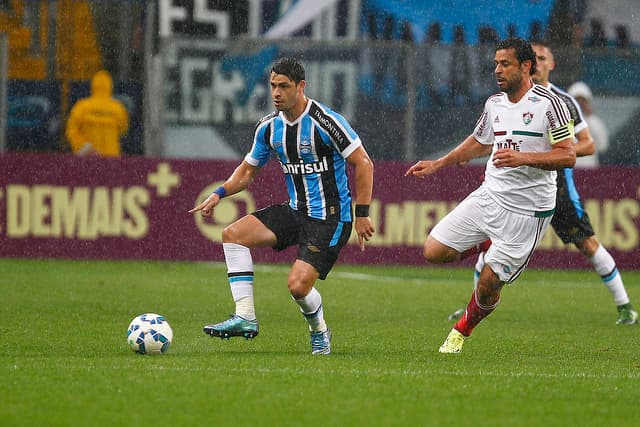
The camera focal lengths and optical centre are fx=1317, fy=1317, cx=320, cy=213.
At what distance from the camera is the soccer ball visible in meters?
8.41

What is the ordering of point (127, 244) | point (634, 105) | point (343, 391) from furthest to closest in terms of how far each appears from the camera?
1. point (634, 105)
2. point (127, 244)
3. point (343, 391)

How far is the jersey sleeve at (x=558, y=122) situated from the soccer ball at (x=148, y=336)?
284cm

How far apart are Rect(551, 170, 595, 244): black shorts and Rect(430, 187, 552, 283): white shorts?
2.11 metres

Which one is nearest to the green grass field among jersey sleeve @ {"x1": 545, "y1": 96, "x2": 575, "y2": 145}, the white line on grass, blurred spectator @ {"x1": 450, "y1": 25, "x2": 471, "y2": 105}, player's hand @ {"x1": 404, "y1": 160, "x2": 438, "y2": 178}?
the white line on grass

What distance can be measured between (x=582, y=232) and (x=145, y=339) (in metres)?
4.59

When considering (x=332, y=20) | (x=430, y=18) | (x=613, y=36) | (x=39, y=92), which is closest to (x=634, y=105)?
(x=613, y=36)

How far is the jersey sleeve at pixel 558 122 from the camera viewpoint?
870 cm

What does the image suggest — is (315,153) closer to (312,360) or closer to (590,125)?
(312,360)

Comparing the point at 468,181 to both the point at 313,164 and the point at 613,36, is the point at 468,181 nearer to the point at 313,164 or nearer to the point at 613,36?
the point at 613,36

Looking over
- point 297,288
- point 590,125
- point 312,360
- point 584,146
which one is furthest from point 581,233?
point 590,125

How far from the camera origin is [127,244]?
54.7ft

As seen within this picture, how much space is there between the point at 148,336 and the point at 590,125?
8.93 meters

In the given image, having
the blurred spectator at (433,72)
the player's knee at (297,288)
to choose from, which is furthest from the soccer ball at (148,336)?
the blurred spectator at (433,72)

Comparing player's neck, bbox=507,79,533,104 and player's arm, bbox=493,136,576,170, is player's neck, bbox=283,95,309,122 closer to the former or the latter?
player's arm, bbox=493,136,576,170
